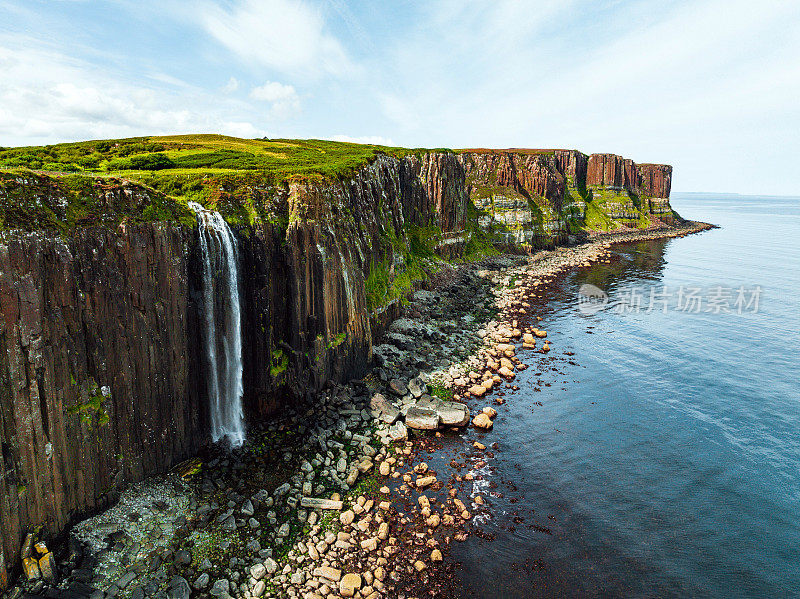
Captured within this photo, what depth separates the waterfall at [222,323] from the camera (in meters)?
22.6

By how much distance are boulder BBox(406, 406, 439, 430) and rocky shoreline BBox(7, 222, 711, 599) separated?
99mm

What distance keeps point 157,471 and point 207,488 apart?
2.71 metres

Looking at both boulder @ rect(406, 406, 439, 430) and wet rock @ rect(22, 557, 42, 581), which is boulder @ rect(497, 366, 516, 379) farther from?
wet rock @ rect(22, 557, 42, 581)

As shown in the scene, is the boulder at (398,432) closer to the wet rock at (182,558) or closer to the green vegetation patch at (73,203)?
the wet rock at (182,558)

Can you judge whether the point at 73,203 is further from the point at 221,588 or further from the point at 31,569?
the point at 221,588

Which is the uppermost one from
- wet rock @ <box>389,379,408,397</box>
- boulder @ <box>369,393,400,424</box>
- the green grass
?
the green grass

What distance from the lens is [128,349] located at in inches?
737

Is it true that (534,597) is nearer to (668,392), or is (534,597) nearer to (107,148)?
(668,392)

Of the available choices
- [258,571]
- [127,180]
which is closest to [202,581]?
[258,571]

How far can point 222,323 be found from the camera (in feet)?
77.3

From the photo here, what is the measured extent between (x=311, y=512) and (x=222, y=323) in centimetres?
1164

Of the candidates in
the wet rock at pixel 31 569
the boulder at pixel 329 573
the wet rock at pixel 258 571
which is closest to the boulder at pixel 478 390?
the boulder at pixel 329 573

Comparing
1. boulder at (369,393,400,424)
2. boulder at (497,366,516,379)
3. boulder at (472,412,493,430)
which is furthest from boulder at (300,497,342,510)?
boulder at (497,366,516,379)

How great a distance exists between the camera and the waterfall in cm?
2264
